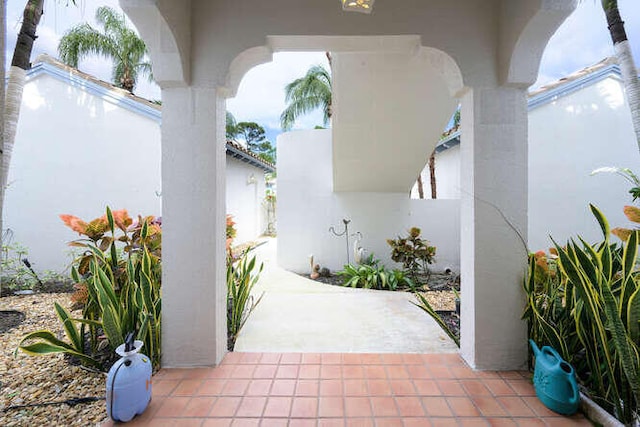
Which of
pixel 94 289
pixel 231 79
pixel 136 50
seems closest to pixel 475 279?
pixel 231 79

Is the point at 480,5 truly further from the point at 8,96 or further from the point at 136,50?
the point at 136,50

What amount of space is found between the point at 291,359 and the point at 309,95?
13418 millimetres

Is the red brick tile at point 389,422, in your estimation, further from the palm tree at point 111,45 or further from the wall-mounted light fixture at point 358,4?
the palm tree at point 111,45

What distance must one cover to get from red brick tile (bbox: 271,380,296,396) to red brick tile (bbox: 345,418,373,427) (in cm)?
50

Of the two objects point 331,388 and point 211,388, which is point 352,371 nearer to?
point 331,388

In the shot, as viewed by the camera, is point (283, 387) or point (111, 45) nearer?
point (283, 387)

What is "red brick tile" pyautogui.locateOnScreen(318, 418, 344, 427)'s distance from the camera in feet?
6.35

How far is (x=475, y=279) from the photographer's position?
254 centimetres

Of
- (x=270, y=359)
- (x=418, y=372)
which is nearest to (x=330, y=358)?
(x=270, y=359)

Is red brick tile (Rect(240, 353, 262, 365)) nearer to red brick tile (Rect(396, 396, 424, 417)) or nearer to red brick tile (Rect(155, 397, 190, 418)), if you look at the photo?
red brick tile (Rect(155, 397, 190, 418))

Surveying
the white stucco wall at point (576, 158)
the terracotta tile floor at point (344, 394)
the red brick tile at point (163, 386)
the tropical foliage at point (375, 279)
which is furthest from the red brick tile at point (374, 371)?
the white stucco wall at point (576, 158)

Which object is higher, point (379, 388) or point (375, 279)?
point (375, 279)

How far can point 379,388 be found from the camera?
2303 millimetres

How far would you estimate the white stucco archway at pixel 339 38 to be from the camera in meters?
2.54
